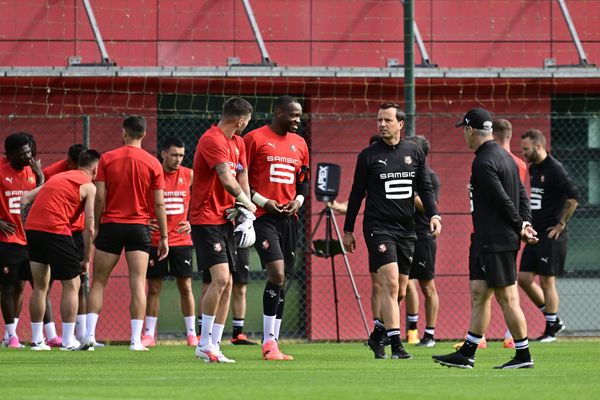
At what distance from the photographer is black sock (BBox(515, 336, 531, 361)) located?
11297mm

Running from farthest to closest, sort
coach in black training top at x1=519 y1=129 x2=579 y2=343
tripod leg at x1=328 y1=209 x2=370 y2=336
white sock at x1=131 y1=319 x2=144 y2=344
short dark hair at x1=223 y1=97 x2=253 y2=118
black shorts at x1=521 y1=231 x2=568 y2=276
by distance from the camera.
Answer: tripod leg at x1=328 y1=209 x2=370 y2=336 < black shorts at x1=521 y1=231 x2=568 y2=276 < coach in black training top at x1=519 y1=129 x2=579 y2=343 < white sock at x1=131 y1=319 x2=144 y2=344 < short dark hair at x1=223 y1=97 x2=253 y2=118

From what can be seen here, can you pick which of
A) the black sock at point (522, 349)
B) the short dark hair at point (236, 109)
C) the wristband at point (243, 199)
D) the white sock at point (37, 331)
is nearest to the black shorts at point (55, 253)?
the white sock at point (37, 331)

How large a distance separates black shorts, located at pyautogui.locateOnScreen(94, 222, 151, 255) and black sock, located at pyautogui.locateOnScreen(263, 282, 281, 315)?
161 cm

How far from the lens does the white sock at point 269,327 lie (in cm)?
1295

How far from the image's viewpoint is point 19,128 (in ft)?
60.2

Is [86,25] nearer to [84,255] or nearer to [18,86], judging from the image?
[18,86]

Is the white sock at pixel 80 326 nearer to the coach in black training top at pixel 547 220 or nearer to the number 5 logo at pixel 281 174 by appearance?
the number 5 logo at pixel 281 174

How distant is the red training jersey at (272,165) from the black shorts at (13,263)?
383 cm

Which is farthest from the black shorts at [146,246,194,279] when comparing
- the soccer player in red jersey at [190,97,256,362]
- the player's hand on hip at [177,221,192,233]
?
the soccer player in red jersey at [190,97,256,362]

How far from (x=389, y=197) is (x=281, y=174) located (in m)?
1.12

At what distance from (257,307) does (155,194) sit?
16.5ft

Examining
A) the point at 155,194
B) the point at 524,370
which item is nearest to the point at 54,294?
the point at 155,194

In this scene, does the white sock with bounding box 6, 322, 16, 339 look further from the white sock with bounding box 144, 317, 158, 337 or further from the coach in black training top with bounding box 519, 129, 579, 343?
the coach in black training top with bounding box 519, 129, 579, 343

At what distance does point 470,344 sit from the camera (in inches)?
449
